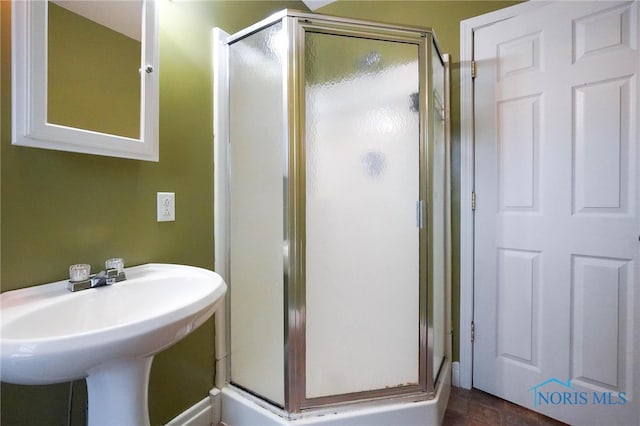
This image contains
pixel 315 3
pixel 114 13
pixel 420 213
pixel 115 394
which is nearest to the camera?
pixel 115 394

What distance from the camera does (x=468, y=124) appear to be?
164 centimetres

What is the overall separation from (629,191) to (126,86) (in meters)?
2.11

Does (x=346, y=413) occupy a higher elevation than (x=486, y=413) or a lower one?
higher

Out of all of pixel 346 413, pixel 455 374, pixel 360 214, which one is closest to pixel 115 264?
pixel 360 214

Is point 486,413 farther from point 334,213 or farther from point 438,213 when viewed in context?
point 334,213

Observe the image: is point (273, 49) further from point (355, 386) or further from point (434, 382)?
point (434, 382)

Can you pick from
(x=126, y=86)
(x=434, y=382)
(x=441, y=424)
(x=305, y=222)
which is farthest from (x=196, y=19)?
(x=441, y=424)

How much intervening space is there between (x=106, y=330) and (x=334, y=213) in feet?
2.89

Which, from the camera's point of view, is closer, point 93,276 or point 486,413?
point 93,276

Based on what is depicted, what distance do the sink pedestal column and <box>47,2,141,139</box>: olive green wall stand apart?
29.1 inches

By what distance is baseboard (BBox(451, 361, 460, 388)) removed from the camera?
1691 mm

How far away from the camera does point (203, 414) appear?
1.33 meters

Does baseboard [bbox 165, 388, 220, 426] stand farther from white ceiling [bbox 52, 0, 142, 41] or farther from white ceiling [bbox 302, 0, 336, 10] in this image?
white ceiling [bbox 302, 0, 336, 10]

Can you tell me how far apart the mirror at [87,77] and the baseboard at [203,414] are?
1115mm
